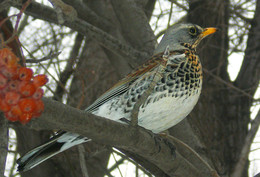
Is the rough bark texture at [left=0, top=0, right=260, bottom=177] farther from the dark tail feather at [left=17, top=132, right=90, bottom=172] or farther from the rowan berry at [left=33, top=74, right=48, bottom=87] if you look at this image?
the rowan berry at [left=33, top=74, right=48, bottom=87]

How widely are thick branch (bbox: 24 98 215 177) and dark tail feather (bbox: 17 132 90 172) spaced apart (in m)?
0.48

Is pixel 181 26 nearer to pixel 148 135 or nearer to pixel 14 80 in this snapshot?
pixel 148 135

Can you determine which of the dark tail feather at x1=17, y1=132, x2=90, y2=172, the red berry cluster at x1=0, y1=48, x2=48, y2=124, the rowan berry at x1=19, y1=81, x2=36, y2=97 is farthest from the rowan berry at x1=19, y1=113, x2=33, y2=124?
the dark tail feather at x1=17, y1=132, x2=90, y2=172

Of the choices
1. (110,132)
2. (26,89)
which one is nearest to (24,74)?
(26,89)

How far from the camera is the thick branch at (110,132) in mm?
2178

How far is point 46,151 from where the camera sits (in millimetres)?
2914

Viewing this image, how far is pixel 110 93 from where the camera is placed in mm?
3477

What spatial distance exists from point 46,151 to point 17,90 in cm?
110

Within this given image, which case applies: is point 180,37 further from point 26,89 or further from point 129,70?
point 26,89

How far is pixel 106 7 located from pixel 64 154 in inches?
73.4

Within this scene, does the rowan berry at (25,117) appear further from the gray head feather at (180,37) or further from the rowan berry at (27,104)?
the gray head feather at (180,37)

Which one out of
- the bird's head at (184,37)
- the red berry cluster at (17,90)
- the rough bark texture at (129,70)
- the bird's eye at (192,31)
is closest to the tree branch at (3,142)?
the red berry cluster at (17,90)

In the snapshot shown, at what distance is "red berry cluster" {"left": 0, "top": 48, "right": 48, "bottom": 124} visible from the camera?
1853 millimetres

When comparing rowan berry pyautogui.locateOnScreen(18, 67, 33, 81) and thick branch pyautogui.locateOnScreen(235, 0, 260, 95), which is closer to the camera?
rowan berry pyautogui.locateOnScreen(18, 67, 33, 81)
